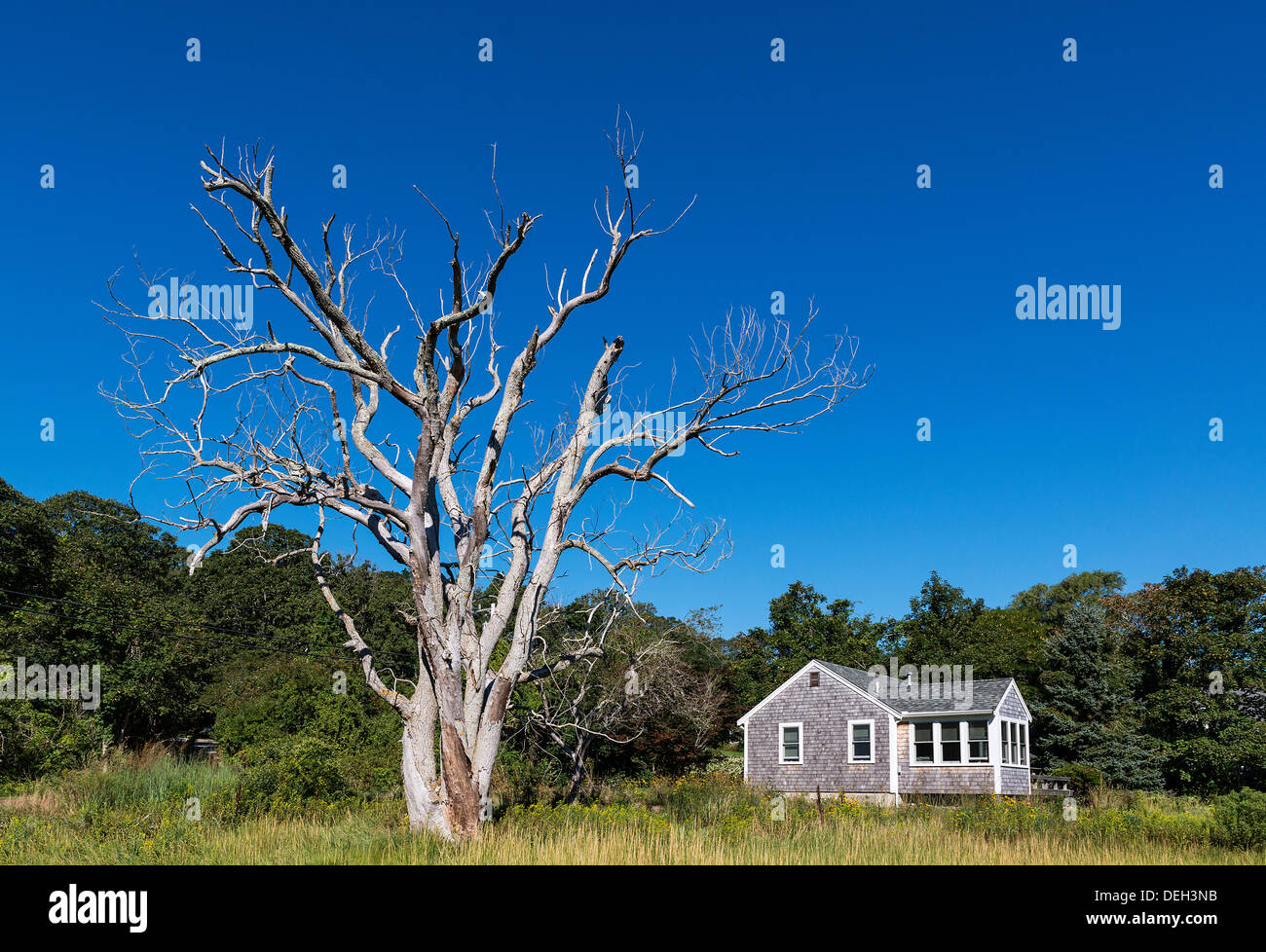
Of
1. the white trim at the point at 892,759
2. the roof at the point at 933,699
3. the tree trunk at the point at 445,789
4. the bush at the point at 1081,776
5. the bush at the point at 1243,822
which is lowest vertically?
the bush at the point at 1081,776

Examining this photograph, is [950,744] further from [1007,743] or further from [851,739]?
[851,739]

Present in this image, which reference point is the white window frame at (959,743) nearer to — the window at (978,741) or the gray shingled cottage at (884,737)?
the gray shingled cottage at (884,737)

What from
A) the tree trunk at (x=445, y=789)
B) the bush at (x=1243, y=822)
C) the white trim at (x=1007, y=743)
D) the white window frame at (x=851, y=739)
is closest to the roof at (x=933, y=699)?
the white trim at (x=1007, y=743)

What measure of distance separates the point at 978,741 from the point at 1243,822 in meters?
17.0

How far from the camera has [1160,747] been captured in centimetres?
3372

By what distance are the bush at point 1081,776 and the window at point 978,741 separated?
3.67 metres

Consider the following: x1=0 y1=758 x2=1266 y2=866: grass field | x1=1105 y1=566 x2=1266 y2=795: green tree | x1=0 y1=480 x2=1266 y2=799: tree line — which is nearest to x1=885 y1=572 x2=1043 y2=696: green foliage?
x1=0 y1=480 x2=1266 y2=799: tree line

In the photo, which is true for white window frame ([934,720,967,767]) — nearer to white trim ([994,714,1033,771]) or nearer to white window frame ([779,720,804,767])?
white trim ([994,714,1033,771])

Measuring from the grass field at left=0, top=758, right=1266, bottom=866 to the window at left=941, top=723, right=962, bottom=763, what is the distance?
1143 cm

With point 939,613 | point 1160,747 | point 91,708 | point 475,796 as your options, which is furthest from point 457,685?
point 939,613

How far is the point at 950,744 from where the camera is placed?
96.3 feet

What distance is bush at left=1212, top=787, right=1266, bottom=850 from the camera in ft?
40.1

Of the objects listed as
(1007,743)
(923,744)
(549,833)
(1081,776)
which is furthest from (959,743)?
(549,833)

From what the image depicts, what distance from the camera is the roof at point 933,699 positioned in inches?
1137
